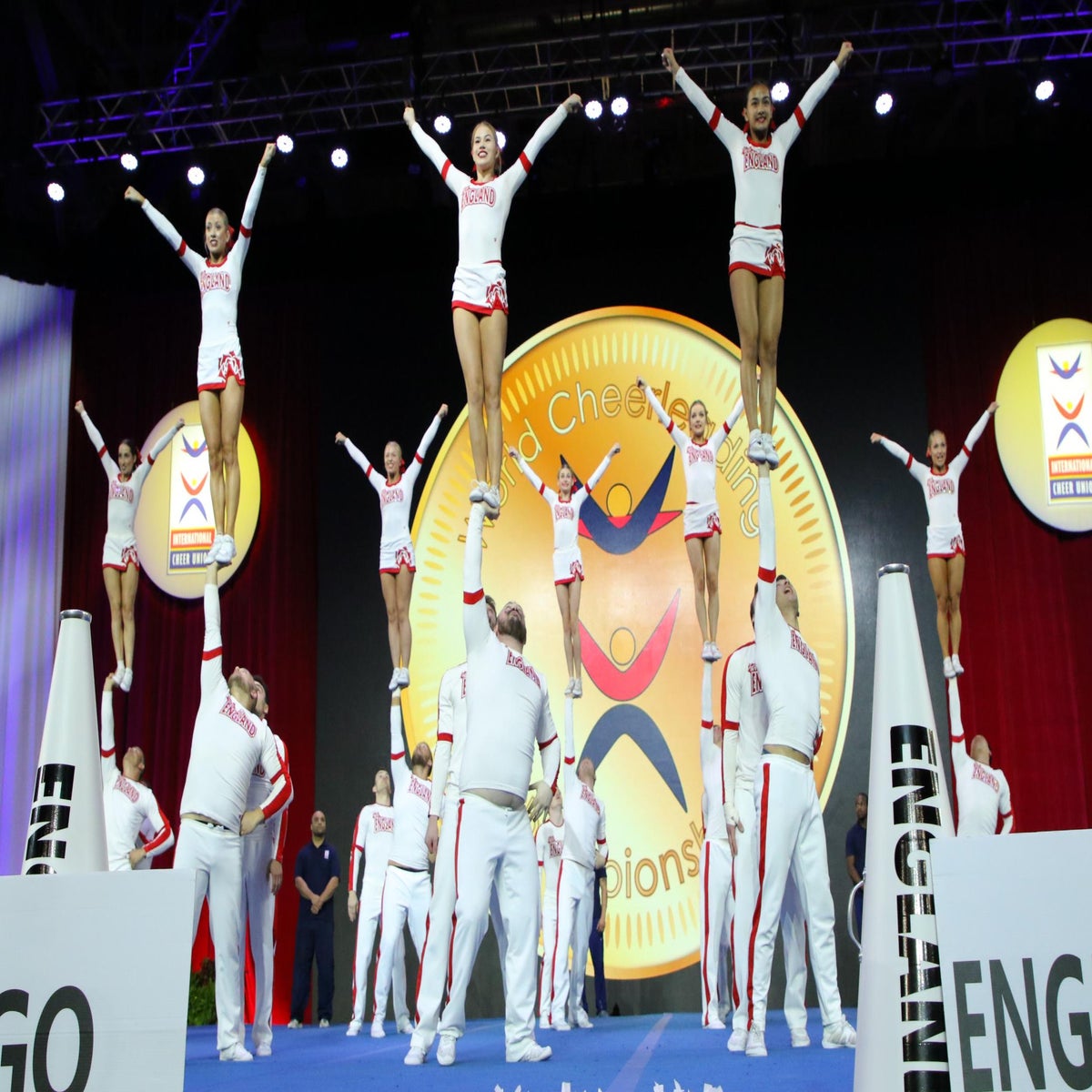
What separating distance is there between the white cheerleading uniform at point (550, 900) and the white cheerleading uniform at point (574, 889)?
57mm

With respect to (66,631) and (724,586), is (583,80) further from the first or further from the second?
(66,631)

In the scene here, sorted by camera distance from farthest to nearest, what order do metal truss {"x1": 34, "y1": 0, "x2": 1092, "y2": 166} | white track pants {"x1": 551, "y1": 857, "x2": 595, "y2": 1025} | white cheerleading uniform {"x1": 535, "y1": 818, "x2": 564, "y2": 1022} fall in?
metal truss {"x1": 34, "y1": 0, "x2": 1092, "y2": 166} → white cheerleading uniform {"x1": 535, "y1": 818, "x2": 564, "y2": 1022} → white track pants {"x1": 551, "y1": 857, "x2": 595, "y2": 1025}

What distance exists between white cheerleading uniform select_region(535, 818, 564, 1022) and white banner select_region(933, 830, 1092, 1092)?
4879 millimetres

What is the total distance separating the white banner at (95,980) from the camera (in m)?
2.94

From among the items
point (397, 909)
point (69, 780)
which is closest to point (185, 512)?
point (397, 909)

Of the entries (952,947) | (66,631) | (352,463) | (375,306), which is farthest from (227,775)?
(375,306)

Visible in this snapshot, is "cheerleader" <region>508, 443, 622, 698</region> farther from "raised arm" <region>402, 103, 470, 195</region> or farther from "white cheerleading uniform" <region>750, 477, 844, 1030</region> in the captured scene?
"white cheerleading uniform" <region>750, 477, 844, 1030</region>

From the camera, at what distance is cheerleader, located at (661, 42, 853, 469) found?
20.4 ft

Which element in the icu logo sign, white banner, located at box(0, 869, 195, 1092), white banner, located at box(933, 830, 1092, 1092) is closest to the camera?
white banner, located at box(933, 830, 1092, 1092)

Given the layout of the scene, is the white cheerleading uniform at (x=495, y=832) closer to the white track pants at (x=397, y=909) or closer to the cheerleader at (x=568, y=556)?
the white track pants at (x=397, y=909)

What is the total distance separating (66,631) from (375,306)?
27.8ft

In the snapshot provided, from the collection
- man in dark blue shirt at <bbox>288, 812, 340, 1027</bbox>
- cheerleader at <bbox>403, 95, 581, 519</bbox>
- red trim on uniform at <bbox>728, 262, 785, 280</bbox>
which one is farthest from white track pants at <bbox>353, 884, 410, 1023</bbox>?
Result: red trim on uniform at <bbox>728, 262, 785, 280</bbox>

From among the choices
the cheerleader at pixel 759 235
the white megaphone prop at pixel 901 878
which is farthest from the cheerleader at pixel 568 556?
the white megaphone prop at pixel 901 878

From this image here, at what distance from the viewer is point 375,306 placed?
39.3 ft
